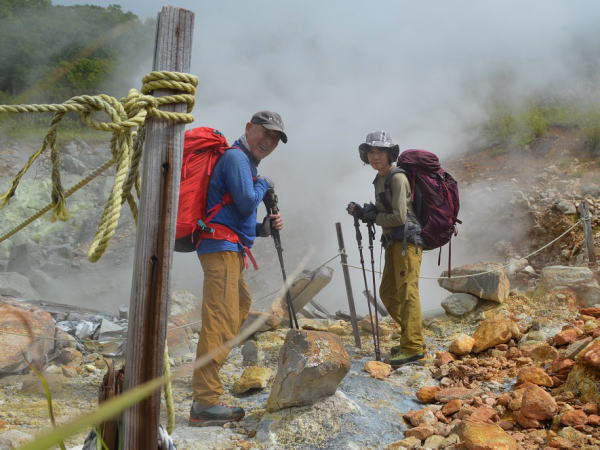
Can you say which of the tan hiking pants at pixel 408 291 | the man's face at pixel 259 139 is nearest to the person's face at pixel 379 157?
the tan hiking pants at pixel 408 291

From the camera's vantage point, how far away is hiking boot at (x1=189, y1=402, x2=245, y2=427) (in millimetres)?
3036

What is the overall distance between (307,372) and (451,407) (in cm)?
95

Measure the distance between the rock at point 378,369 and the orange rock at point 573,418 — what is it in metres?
1.51

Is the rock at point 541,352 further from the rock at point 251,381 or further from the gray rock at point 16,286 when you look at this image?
the gray rock at point 16,286

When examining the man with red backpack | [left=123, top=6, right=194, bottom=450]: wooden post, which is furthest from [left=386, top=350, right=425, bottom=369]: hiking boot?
[left=123, top=6, right=194, bottom=450]: wooden post

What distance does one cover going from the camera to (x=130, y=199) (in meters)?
1.52

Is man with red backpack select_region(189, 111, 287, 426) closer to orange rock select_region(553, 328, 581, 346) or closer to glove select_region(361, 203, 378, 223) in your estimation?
glove select_region(361, 203, 378, 223)

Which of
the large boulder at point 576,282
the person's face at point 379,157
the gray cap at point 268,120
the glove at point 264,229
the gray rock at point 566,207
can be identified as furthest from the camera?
the gray rock at point 566,207

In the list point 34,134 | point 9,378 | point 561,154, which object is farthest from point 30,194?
point 561,154

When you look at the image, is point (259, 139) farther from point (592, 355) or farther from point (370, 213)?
point (592, 355)

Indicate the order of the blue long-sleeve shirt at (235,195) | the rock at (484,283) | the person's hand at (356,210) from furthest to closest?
the rock at (484,283), the person's hand at (356,210), the blue long-sleeve shirt at (235,195)

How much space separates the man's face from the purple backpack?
4.74ft

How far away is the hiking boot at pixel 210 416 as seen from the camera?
3.04m

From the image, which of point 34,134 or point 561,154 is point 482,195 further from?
point 34,134
